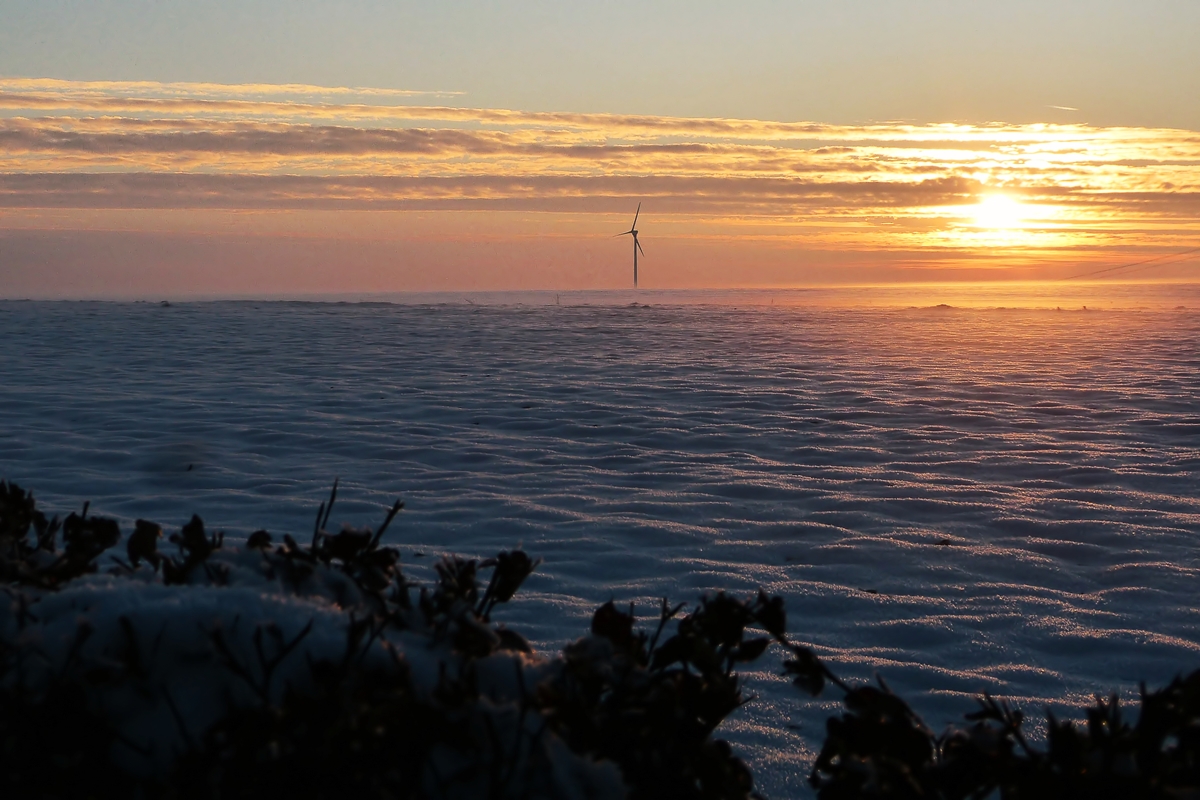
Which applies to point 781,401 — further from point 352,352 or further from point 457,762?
point 457,762

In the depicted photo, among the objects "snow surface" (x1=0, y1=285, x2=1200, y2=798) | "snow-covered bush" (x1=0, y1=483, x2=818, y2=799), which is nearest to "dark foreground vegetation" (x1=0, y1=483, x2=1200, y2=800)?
"snow-covered bush" (x1=0, y1=483, x2=818, y2=799)

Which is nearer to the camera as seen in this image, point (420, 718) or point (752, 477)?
point (420, 718)

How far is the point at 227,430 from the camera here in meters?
7.74

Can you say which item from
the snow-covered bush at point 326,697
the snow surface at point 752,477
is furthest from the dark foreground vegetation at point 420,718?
the snow surface at point 752,477

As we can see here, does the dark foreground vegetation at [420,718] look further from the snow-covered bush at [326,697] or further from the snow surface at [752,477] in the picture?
the snow surface at [752,477]

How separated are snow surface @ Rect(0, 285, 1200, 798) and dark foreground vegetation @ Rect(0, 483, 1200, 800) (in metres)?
0.13

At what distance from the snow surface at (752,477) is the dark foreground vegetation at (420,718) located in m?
0.13

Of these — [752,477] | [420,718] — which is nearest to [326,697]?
[420,718]

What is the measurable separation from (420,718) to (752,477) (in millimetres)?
5361

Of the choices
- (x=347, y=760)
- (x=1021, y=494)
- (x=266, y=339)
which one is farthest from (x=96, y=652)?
(x=266, y=339)

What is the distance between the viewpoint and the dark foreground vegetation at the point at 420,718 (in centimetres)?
112

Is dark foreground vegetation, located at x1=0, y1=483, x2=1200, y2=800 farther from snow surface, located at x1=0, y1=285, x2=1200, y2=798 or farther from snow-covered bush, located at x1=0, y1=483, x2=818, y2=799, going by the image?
snow surface, located at x1=0, y1=285, x2=1200, y2=798

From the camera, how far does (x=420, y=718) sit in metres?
1.17

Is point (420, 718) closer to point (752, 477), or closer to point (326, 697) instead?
point (326, 697)
